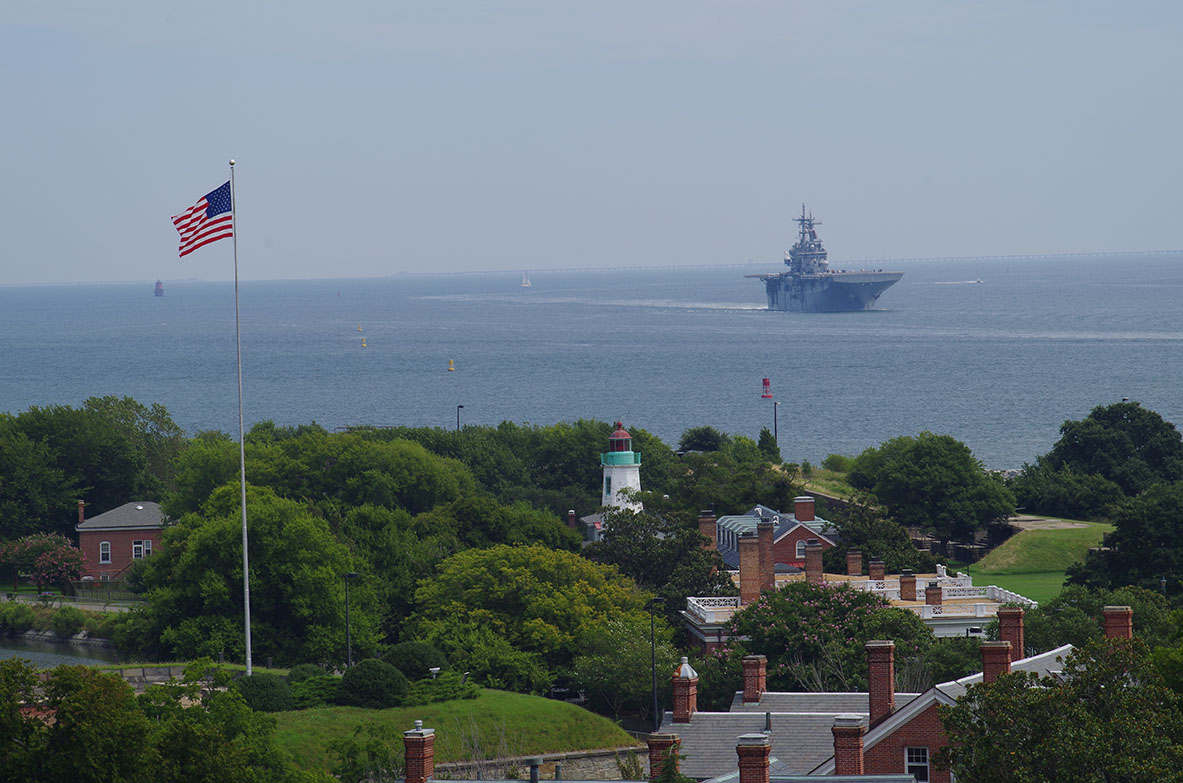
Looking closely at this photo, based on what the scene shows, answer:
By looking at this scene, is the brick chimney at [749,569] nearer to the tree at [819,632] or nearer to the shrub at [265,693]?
the tree at [819,632]

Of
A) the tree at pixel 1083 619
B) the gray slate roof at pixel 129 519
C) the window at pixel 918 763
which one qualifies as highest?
the window at pixel 918 763

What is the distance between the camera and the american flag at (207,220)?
4191cm

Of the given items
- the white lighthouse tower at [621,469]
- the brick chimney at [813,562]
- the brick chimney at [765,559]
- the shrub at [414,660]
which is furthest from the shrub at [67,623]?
the brick chimney at [813,562]

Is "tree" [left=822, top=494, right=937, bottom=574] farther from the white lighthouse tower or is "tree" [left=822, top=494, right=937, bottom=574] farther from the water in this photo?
the water

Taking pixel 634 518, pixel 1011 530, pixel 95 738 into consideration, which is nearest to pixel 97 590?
pixel 634 518

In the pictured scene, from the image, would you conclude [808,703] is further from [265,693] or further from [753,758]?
[265,693]

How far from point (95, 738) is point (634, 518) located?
35992mm

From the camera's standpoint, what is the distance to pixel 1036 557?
227 feet

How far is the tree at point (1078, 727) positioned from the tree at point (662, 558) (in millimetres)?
31398

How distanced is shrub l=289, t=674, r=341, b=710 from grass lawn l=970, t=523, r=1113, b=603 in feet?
110

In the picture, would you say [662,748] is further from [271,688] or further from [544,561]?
[544,561]

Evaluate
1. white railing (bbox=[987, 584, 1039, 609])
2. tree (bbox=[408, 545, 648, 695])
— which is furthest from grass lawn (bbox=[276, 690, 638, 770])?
white railing (bbox=[987, 584, 1039, 609])

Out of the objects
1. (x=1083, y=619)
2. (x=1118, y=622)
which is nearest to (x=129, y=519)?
(x=1083, y=619)

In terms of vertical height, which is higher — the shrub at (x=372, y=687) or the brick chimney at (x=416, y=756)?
the brick chimney at (x=416, y=756)
